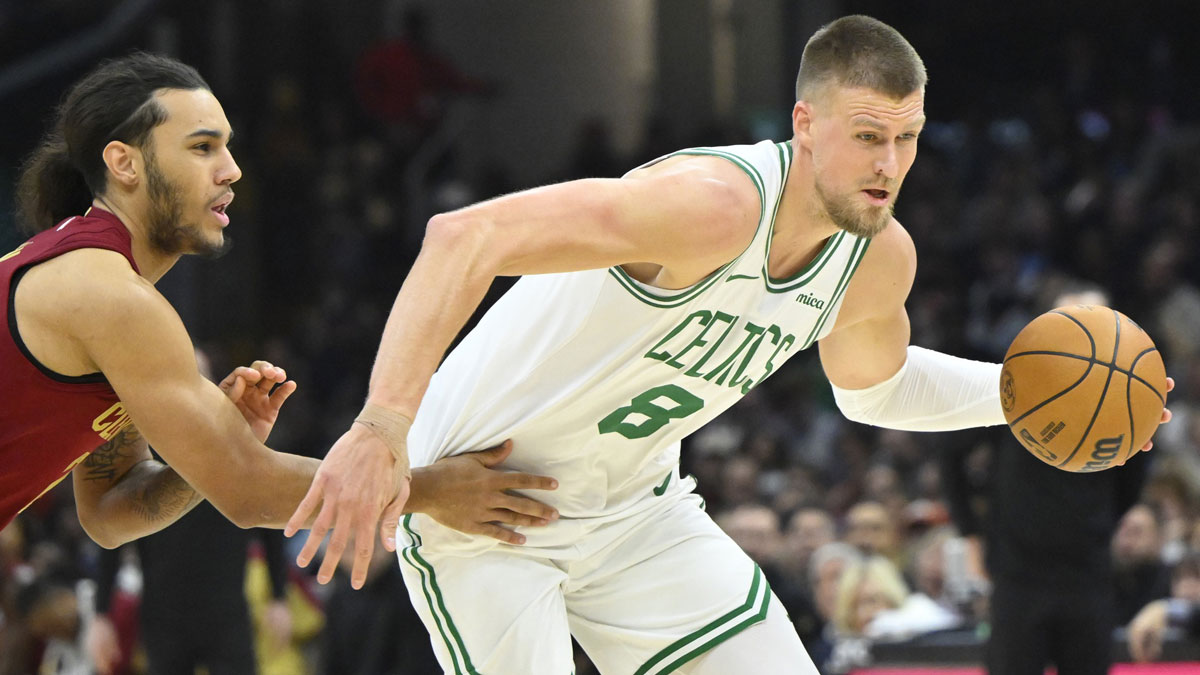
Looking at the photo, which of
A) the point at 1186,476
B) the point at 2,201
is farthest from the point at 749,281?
the point at 2,201

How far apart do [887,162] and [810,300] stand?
423 millimetres

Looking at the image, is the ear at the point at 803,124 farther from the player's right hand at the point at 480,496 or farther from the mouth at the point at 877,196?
the player's right hand at the point at 480,496

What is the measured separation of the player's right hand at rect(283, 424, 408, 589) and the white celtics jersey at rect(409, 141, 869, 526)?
0.87 metres

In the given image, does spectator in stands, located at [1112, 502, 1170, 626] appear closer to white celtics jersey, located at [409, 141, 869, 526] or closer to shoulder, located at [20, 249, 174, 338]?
white celtics jersey, located at [409, 141, 869, 526]

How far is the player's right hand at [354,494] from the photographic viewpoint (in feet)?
8.87

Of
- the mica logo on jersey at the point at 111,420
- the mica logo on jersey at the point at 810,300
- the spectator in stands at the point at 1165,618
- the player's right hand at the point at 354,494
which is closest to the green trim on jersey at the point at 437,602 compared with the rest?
the mica logo on jersey at the point at 111,420

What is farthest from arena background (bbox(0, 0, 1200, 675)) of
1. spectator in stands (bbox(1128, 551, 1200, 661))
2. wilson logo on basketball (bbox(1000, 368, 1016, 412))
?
wilson logo on basketball (bbox(1000, 368, 1016, 412))

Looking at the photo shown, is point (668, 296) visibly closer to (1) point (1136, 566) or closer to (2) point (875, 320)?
(2) point (875, 320)

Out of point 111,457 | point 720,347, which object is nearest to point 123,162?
point 111,457

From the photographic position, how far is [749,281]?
361cm

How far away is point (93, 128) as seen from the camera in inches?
139

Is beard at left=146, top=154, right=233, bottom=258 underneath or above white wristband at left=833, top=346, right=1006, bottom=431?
above

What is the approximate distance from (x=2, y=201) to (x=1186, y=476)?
34.1 feet

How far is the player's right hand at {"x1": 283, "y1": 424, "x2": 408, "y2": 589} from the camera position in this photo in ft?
8.87
